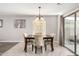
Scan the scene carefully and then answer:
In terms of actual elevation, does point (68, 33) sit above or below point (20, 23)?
below

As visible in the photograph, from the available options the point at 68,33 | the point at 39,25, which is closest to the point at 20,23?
the point at 39,25

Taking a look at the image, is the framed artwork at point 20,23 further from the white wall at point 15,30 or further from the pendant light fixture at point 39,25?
the pendant light fixture at point 39,25

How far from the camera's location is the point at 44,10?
1228mm

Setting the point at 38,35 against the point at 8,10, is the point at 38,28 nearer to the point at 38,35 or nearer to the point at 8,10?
the point at 38,35

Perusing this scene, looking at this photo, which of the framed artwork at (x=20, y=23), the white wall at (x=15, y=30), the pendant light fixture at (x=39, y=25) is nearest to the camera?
the pendant light fixture at (x=39, y=25)

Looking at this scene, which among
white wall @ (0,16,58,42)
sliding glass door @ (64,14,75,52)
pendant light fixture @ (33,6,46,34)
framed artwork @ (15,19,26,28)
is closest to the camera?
pendant light fixture @ (33,6,46,34)

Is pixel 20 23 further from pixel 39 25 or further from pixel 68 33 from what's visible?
pixel 68 33

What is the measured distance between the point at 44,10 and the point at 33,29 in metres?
0.26

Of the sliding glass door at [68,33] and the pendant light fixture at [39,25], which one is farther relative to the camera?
the sliding glass door at [68,33]

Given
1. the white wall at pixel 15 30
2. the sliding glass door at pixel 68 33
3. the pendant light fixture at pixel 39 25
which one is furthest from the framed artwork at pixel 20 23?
the sliding glass door at pixel 68 33

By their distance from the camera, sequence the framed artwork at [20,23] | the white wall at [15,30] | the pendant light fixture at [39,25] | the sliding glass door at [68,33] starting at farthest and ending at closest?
1. the sliding glass door at [68,33]
2. the framed artwork at [20,23]
3. the white wall at [15,30]
4. the pendant light fixture at [39,25]

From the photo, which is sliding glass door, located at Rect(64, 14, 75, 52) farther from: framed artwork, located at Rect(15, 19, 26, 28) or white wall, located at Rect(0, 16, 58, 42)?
framed artwork, located at Rect(15, 19, 26, 28)

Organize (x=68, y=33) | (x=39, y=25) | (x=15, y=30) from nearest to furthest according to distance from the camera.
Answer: (x=39, y=25) → (x=15, y=30) → (x=68, y=33)

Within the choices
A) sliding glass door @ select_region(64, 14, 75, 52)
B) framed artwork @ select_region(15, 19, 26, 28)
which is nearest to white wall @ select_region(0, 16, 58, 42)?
framed artwork @ select_region(15, 19, 26, 28)
